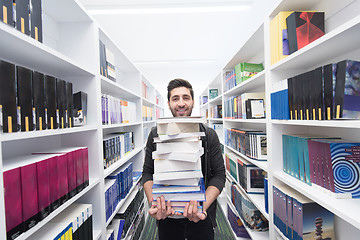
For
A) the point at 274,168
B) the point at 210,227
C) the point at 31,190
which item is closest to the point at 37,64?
the point at 31,190

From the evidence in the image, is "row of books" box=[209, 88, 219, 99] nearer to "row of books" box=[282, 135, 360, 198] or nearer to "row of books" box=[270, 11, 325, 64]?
"row of books" box=[270, 11, 325, 64]

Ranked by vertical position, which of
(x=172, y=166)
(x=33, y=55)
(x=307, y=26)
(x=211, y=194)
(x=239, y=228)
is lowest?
(x=239, y=228)

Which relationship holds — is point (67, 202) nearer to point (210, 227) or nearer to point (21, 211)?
point (21, 211)

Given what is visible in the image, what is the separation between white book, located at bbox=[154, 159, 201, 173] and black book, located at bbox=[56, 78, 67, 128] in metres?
0.55

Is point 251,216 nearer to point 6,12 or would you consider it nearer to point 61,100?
point 61,100

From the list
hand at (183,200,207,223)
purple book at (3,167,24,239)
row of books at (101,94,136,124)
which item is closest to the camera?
purple book at (3,167,24,239)

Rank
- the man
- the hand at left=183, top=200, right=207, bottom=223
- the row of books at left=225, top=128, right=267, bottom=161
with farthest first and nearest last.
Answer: the row of books at left=225, top=128, right=267, bottom=161
the man
the hand at left=183, top=200, right=207, bottom=223

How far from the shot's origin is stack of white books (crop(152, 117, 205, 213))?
0.81 metres

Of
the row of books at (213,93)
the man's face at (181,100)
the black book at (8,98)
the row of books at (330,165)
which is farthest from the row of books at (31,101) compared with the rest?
the row of books at (213,93)

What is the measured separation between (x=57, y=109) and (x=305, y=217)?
1530 millimetres

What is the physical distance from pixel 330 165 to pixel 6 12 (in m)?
1.57

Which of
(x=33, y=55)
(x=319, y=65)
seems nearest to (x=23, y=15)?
(x=33, y=55)

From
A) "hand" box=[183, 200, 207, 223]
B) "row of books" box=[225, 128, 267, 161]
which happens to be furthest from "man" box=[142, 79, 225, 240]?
"row of books" box=[225, 128, 267, 161]

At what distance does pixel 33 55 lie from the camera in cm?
76
